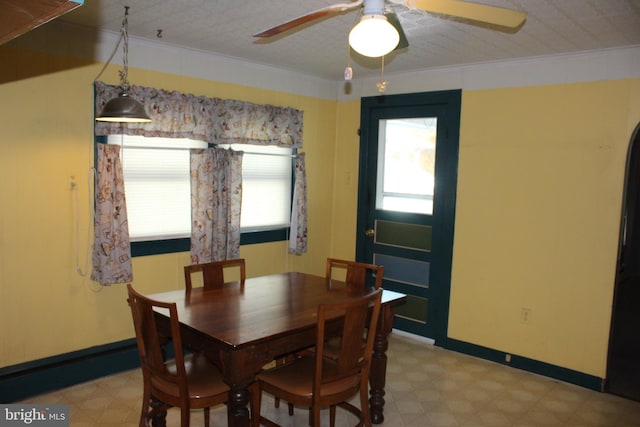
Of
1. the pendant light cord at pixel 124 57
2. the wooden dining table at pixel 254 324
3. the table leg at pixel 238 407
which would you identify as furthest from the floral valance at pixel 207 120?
the table leg at pixel 238 407

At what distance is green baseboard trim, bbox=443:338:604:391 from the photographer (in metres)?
3.57

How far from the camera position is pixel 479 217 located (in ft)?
13.4

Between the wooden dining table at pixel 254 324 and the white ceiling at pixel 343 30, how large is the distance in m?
1.68

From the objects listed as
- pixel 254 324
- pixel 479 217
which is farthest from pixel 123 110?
pixel 479 217

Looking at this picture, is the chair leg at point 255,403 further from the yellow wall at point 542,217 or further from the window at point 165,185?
the yellow wall at point 542,217

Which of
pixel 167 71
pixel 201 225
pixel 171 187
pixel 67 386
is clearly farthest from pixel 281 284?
pixel 167 71

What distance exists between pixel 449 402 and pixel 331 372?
1292 millimetres

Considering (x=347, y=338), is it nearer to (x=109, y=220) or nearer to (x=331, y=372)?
(x=331, y=372)

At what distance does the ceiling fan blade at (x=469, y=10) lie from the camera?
196cm

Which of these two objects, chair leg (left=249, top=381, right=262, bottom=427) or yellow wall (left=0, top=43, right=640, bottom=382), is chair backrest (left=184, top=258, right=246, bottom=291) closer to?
chair leg (left=249, top=381, right=262, bottom=427)

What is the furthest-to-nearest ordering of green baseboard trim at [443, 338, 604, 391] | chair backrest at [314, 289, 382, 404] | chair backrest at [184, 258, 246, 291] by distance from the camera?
1. green baseboard trim at [443, 338, 604, 391]
2. chair backrest at [184, 258, 246, 291]
3. chair backrest at [314, 289, 382, 404]

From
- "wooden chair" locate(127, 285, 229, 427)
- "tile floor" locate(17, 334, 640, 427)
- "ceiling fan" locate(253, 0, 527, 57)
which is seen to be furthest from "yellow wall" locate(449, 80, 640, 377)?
"wooden chair" locate(127, 285, 229, 427)

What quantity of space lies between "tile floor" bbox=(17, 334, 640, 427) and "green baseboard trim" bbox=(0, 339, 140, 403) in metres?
0.06

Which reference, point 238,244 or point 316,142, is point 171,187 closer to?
point 238,244
